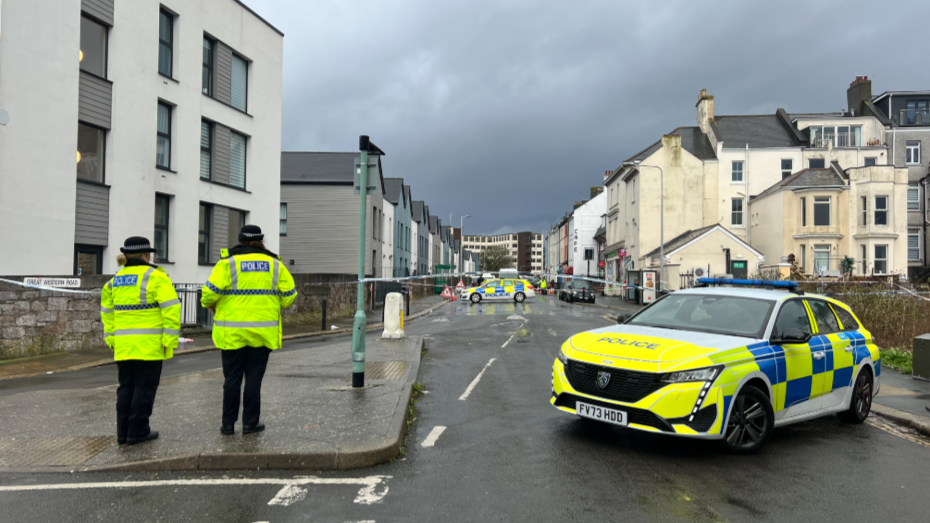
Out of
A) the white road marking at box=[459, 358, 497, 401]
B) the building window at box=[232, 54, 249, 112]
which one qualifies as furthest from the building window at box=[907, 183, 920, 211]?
the white road marking at box=[459, 358, 497, 401]

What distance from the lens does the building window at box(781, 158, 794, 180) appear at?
144 feet

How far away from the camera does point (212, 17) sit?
65.1ft

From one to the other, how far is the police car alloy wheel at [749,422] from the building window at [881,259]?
39.6m

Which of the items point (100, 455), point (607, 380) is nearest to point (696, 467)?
point (607, 380)

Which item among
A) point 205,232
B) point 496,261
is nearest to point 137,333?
point 205,232

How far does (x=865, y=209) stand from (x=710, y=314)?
38.7 m

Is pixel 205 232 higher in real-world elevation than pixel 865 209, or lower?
lower

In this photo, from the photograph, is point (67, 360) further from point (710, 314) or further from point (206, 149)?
point (710, 314)

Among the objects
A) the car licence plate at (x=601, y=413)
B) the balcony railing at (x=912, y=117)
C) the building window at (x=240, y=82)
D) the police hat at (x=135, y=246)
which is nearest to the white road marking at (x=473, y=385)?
the car licence plate at (x=601, y=413)

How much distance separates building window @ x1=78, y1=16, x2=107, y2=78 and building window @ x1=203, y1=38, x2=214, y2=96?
427 cm

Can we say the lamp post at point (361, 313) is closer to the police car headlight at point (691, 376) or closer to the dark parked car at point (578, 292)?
the police car headlight at point (691, 376)

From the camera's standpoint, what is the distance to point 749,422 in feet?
18.9

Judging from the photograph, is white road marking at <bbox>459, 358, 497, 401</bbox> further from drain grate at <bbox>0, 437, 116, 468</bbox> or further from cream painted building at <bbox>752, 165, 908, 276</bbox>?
cream painted building at <bbox>752, 165, 908, 276</bbox>

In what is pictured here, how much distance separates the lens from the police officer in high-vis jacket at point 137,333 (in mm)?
5500
